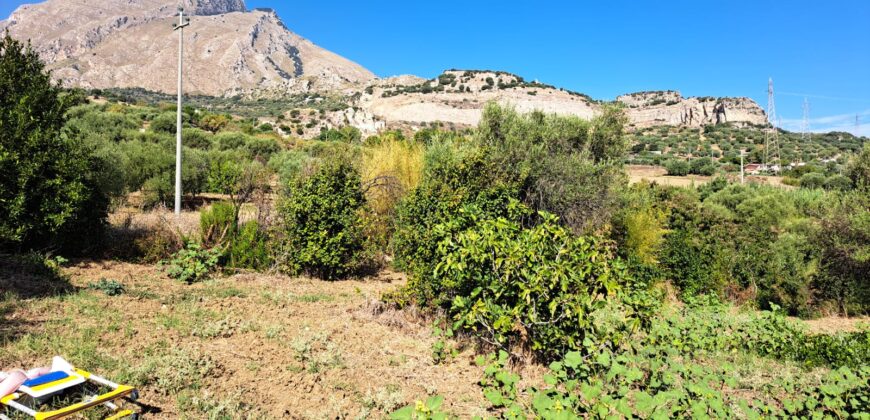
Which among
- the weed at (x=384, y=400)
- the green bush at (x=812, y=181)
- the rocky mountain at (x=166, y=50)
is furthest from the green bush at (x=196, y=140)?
the rocky mountain at (x=166, y=50)

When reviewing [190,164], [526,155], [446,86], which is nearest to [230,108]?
[446,86]

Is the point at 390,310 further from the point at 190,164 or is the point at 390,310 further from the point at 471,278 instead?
the point at 190,164

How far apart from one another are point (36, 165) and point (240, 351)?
18.1 ft

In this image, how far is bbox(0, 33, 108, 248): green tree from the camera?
22.6 ft

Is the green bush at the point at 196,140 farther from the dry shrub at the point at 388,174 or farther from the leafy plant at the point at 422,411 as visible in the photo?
the leafy plant at the point at 422,411

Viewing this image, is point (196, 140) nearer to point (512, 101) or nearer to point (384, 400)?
point (384, 400)

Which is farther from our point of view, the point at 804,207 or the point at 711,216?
the point at 804,207

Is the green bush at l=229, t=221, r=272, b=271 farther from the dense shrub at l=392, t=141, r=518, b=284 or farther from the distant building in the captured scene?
the distant building

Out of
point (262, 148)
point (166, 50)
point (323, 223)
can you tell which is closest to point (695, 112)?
point (262, 148)

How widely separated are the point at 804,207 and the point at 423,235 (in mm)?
17501

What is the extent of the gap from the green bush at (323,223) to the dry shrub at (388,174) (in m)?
1.89

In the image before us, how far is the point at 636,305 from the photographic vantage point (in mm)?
4059

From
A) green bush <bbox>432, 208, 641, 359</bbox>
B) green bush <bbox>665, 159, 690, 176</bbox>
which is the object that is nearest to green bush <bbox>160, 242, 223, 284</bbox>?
green bush <bbox>432, 208, 641, 359</bbox>

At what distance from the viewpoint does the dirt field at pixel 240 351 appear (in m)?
3.68
